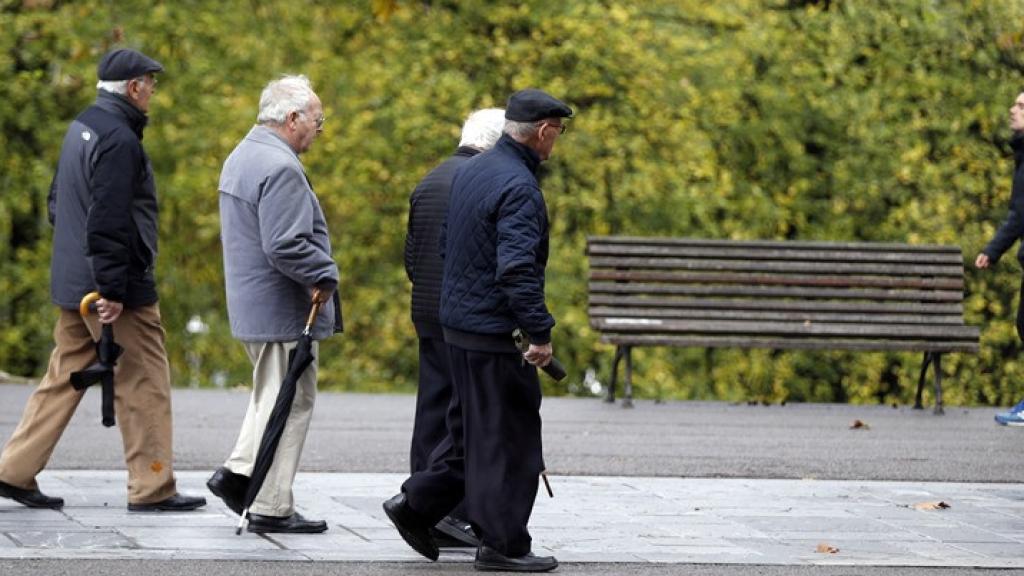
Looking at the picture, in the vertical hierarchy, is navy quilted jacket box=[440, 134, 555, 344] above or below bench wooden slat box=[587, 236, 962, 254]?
above

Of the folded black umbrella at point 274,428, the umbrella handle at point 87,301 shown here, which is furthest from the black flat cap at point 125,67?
the folded black umbrella at point 274,428

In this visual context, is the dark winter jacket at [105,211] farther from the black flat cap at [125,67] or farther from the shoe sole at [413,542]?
the shoe sole at [413,542]

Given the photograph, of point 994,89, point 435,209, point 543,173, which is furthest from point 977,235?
point 435,209

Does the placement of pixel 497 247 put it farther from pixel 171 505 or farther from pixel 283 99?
pixel 171 505

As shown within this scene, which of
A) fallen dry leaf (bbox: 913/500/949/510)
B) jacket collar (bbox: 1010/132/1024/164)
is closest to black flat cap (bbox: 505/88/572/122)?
fallen dry leaf (bbox: 913/500/949/510)

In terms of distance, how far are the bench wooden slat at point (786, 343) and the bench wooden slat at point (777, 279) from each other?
500mm

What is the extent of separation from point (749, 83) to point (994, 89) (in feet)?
8.81

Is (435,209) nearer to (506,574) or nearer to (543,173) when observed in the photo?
(506,574)

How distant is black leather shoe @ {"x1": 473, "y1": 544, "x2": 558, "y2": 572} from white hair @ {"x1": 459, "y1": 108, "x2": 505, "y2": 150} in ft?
5.58

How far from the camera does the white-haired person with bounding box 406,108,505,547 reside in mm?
7844

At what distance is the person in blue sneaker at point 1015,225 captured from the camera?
11.7 m

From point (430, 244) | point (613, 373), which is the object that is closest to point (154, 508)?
point (430, 244)

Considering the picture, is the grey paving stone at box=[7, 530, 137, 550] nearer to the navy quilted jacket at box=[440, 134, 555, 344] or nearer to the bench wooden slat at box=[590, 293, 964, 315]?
the navy quilted jacket at box=[440, 134, 555, 344]

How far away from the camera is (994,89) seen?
19781 mm
